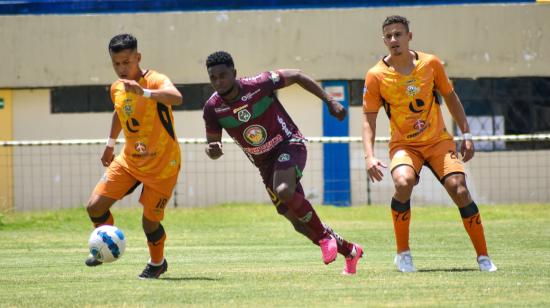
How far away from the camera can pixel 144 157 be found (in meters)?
10.2

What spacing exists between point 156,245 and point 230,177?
13.9m

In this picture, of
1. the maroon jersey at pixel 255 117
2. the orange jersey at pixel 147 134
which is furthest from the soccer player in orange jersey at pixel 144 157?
the maroon jersey at pixel 255 117

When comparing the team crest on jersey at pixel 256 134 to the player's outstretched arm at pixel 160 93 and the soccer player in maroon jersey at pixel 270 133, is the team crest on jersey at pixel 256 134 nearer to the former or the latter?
the soccer player in maroon jersey at pixel 270 133

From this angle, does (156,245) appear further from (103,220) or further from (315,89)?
(315,89)

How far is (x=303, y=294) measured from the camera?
832 centimetres

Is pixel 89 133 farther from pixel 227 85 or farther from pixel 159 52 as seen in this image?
pixel 227 85

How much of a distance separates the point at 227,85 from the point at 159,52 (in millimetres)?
14870

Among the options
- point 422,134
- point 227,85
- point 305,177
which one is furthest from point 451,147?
point 305,177

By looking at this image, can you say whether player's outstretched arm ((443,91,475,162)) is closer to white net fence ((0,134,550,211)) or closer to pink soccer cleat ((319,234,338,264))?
pink soccer cleat ((319,234,338,264))

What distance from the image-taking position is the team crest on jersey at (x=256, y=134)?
A: 1029 centimetres

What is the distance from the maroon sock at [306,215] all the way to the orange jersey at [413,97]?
1.09 metres

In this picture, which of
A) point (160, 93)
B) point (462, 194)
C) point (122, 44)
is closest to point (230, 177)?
point (122, 44)

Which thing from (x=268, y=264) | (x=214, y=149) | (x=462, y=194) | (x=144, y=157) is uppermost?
(x=214, y=149)

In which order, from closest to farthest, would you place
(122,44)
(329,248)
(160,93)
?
1. (160,93)
2. (329,248)
3. (122,44)
